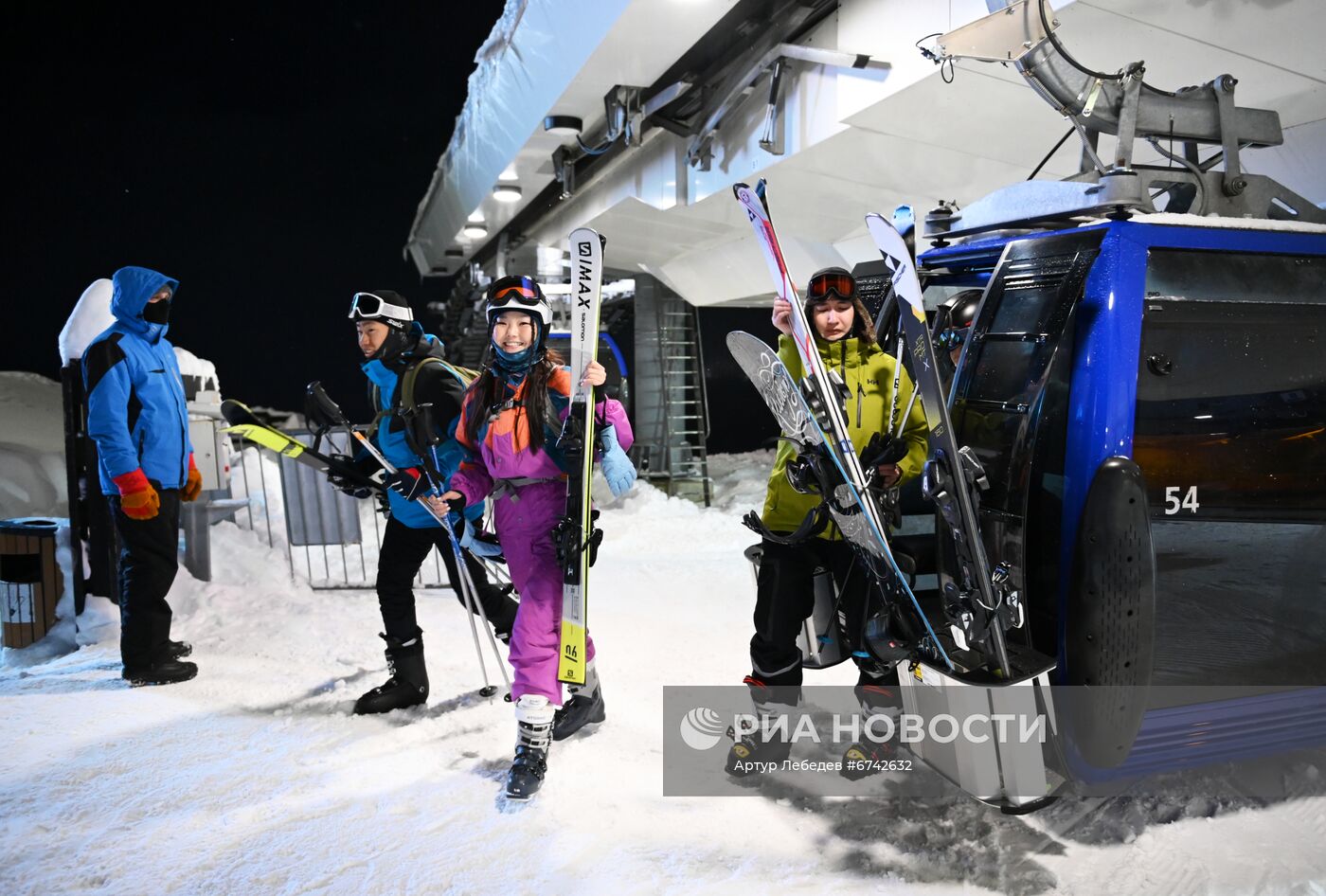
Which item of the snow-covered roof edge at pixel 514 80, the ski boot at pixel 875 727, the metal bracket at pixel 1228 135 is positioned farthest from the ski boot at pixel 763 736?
the snow-covered roof edge at pixel 514 80

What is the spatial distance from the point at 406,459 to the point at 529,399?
3.28 feet

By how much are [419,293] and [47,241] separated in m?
8.74

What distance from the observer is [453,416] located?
153 inches

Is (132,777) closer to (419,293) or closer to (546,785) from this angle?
(546,785)

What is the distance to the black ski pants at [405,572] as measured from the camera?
401 centimetres

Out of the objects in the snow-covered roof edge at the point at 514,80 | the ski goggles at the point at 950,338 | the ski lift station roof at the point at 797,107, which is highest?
the snow-covered roof edge at the point at 514,80

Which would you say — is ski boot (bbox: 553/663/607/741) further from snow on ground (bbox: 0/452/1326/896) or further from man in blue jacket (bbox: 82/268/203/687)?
man in blue jacket (bbox: 82/268/203/687)

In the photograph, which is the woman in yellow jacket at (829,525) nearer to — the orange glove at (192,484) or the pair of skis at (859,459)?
the pair of skis at (859,459)

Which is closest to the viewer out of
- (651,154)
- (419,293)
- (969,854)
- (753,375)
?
(969,854)

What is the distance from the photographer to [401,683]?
161 inches

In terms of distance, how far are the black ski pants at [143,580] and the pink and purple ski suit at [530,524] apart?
2383 millimetres

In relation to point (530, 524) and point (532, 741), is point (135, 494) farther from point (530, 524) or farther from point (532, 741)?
point (532, 741)

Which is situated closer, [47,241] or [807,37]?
[807,37]

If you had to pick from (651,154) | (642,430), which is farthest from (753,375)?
(642,430)
